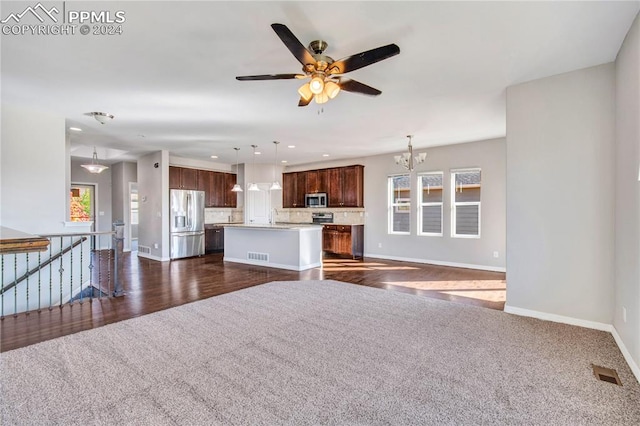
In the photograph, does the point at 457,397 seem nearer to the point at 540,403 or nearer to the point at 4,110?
the point at 540,403

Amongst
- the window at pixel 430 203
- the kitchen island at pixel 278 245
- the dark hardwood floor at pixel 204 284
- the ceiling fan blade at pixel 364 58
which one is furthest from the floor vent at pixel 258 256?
the ceiling fan blade at pixel 364 58

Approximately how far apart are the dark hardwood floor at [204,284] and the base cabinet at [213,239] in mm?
926

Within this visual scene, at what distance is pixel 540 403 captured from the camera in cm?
192

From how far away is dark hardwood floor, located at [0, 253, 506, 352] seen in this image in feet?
10.5

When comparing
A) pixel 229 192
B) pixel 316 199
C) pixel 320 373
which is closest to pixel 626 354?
pixel 320 373

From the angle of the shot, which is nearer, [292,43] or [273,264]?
[292,43]

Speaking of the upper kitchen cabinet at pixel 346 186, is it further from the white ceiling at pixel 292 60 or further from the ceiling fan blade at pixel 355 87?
the ceiling fan blade at pixel 355 87

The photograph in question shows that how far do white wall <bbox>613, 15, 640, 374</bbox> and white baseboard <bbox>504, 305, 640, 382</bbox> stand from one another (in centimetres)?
5

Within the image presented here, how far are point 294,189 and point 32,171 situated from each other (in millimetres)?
5862

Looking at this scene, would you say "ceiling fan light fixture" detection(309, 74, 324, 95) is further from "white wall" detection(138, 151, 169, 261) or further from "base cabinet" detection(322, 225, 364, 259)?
"white wall" detection(138, 151, 169, 261)

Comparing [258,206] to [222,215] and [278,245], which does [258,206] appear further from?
[278,245]

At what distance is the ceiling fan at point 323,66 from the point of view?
2.17 metres

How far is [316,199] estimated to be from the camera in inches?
337

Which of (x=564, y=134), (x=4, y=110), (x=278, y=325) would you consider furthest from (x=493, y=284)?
(x=4, y=110)
